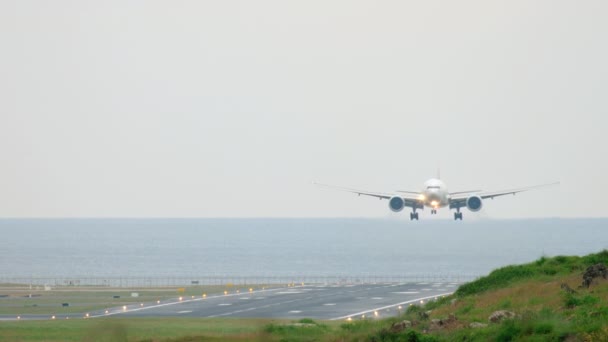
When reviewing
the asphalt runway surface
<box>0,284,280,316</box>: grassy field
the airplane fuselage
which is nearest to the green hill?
the asphalt runway surface

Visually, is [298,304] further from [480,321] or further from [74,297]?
[480,321]

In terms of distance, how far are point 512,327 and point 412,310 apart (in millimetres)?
19397

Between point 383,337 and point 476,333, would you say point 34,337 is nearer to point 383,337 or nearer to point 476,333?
point 383,337

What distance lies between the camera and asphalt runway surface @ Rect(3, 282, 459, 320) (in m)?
84.9

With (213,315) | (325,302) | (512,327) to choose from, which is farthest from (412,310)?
(325,302)

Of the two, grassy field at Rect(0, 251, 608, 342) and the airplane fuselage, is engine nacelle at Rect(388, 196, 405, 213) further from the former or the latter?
grassy field at Rect(0, 251, 608, 342)

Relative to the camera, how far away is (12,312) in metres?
94.8

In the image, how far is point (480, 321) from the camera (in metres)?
45.3

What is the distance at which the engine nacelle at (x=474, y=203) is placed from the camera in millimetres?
127562

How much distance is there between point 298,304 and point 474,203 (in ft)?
130

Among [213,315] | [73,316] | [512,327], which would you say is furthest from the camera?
[73,316]

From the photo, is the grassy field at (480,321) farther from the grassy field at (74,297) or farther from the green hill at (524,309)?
the grassy field at (74,297)

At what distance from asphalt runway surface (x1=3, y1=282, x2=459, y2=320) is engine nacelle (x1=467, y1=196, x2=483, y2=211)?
1200cm

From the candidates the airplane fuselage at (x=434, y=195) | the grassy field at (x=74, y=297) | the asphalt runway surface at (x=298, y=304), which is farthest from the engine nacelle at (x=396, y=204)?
A: the grassy field at (x=74, y=297)
